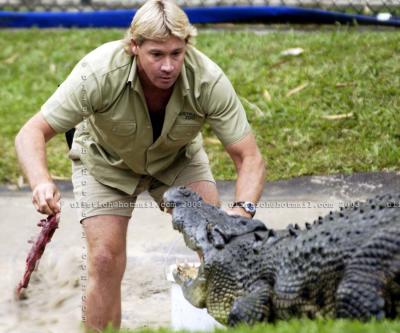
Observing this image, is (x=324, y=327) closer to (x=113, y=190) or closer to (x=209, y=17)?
(x=113, y=190)

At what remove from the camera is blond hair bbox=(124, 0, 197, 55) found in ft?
13.7

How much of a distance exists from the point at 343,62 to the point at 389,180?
1686mm

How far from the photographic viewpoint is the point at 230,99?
4414mm

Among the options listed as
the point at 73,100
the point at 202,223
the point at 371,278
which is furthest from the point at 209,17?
the point at 371,278

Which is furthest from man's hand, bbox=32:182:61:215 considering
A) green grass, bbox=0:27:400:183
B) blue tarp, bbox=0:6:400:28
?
blue tarp, bbox=0:6:400:28

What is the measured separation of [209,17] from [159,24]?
502 cm

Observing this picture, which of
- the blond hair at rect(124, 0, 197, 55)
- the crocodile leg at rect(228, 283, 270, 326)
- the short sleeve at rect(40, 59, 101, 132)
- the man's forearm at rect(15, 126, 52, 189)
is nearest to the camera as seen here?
the crocodile leg at rect(228, 283, 270, 326)

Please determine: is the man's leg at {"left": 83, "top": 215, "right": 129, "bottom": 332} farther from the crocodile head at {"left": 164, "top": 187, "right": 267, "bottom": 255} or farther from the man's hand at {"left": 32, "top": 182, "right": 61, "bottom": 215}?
the crocodile head at {"left": 164, "top": 187, "right": 267, "bottom": 255}

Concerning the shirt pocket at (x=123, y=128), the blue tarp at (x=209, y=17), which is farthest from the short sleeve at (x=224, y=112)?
the blue tarp at (x=209, y=17)

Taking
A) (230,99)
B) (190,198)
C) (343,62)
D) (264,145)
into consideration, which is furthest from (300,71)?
(190,198)

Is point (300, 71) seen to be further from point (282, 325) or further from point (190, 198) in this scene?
point (282, 325)

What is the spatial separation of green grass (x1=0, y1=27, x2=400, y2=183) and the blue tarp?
214 millimetres

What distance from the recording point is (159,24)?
165 inches

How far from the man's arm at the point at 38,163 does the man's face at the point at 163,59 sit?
1.76 ft
